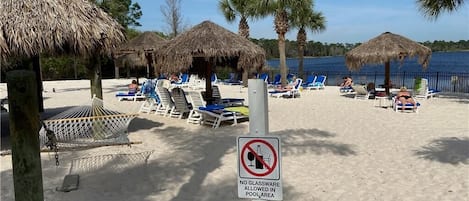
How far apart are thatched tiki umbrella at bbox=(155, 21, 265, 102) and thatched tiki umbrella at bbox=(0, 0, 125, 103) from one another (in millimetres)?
2996

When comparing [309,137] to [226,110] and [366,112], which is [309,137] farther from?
[366,112]

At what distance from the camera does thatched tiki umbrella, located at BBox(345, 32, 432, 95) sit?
16.3m

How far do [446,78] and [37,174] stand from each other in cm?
2529

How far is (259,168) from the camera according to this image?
2320mm

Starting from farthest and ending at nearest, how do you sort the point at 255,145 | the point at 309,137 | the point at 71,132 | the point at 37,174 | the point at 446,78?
the point at 446,78, the point at 309,137, the point at 71,132, the point at 37,174, the point at 255,145

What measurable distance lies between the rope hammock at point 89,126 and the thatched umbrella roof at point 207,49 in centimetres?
340

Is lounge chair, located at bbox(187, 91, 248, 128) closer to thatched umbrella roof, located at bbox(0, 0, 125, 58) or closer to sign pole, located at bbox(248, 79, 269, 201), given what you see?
thatched umbrella roof, located at bbox(0, 0, 125, 58)

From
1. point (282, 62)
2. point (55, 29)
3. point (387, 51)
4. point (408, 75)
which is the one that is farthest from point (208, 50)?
point (408, 75)

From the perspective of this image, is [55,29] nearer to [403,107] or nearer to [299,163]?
[299,163]

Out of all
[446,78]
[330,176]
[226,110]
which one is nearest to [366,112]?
[226,110]

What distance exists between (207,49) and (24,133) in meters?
8.69

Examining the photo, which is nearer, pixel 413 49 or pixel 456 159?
pixel 456 159

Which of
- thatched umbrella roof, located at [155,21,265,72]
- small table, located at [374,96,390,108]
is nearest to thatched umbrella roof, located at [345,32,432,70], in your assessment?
small table, located at [374,96,390,108]

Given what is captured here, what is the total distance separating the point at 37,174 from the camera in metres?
2.75
